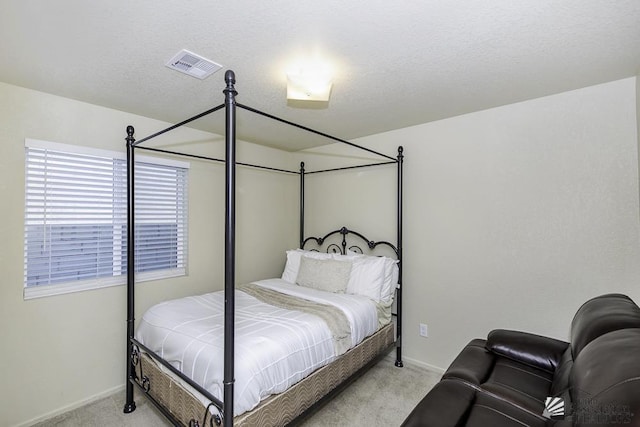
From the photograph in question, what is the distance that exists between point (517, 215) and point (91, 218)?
3.56 meters

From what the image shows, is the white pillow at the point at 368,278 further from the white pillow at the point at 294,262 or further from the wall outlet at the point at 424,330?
the wall outlet at the point at 424,330

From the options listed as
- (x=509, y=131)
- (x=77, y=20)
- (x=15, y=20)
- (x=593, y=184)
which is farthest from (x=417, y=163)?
(x=15, y=20)

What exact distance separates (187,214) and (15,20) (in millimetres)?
1939

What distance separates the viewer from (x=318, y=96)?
6.45ft

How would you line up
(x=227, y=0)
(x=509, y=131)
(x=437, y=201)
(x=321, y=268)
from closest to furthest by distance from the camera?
(x=227, y=0)
(x=509, y=131)
(x=437, y=201)
(x=321, y=268)

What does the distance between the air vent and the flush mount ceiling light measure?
1.54 feet

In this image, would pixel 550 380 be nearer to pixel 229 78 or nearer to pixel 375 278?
pixel 375 278

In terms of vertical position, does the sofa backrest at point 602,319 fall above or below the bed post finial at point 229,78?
below

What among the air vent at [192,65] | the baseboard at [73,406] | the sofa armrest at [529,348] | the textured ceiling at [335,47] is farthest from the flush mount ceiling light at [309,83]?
the baseboard at [73,406]

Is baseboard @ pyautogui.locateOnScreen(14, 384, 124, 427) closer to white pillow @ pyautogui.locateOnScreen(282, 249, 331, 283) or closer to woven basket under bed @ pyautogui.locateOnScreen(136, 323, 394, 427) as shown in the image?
woven basket under bed @ pyautogui.locateOnScreen(136, 323, 394, 427)

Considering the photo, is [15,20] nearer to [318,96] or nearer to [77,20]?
[77,20]

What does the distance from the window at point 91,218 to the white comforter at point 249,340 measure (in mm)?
682

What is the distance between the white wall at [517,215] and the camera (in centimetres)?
213

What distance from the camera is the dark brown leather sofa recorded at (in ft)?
2.96
